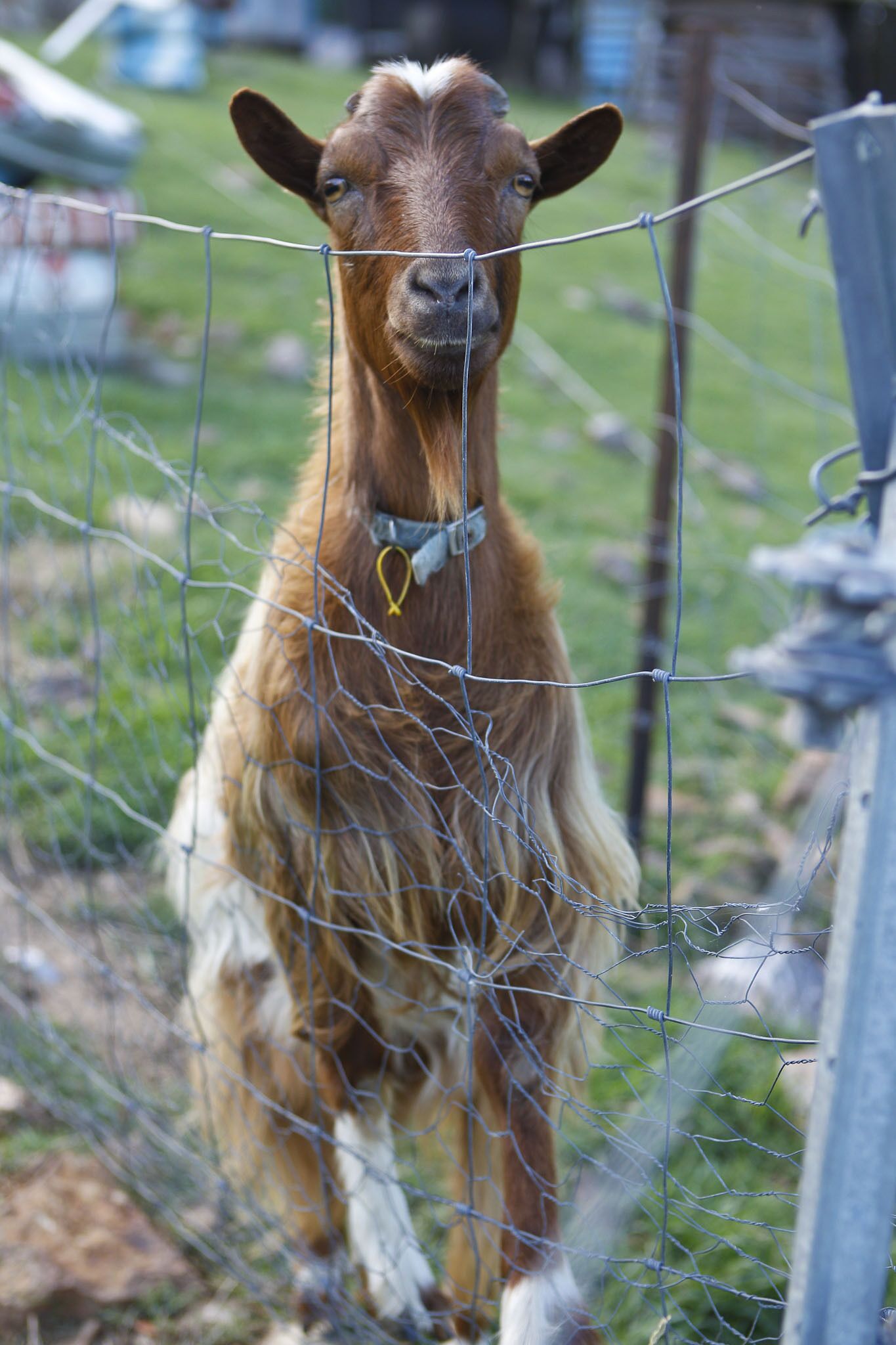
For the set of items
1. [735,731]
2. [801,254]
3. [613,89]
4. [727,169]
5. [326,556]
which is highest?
[613,89]

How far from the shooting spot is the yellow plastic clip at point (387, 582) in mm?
2170

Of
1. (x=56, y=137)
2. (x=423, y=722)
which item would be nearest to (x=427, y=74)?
(x=423, y=722)

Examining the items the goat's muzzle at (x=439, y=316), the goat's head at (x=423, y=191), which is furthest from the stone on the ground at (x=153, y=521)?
the goat's muzzle at (x=439, y=316)

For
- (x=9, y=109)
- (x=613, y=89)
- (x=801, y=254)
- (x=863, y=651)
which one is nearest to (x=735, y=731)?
(x=863, y=651)

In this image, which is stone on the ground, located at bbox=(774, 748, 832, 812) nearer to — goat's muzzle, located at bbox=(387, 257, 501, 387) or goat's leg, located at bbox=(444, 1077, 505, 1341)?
goat's leg, located at bbox=(444, 1077, 505, 1341)

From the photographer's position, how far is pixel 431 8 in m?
21.0

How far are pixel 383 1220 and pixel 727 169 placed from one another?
1460 cm

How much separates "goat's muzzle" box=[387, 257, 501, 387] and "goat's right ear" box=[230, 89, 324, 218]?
20.3 inches

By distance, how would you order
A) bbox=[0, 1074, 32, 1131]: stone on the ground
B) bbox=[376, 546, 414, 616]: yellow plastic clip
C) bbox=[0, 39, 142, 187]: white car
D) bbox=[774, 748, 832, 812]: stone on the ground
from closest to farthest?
bbox=[376, 546, 414, 616]: yellow plastic clip, bbox=[0, 1074, 32, 1131]: stone on the ground, bbox=[774, 748, 832, 812]: stone on the ground, bbox=[0, 39, 142, 187]: white car

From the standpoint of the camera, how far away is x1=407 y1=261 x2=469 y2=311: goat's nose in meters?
1.86

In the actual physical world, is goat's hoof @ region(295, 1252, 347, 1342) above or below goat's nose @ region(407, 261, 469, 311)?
below

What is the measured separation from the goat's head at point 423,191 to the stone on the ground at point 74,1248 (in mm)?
1934

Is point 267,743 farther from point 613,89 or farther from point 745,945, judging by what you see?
point 613,89

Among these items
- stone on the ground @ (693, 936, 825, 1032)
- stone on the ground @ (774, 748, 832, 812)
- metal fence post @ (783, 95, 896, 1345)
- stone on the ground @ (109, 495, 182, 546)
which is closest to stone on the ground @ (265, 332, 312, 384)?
stone on the ground @ (109, 495, 182, 546)
